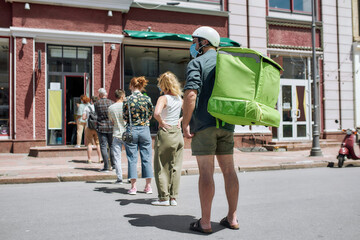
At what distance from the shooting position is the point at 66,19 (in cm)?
1245

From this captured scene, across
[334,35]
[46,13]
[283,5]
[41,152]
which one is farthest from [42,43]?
[334,35]

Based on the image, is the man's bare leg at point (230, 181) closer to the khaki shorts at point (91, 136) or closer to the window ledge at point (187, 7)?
the khaki shorts at point (91, 136)

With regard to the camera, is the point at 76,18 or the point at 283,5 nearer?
the point at 76,18

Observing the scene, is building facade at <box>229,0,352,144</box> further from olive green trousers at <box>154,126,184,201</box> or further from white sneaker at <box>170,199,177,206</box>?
white sneaker at <box>170,199,177,206</box>

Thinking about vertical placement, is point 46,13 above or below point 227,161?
above

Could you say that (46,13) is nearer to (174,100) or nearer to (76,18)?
(76,18)

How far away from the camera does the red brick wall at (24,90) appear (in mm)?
11922

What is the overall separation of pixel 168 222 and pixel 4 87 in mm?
10116

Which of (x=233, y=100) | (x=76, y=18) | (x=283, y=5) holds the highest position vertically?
(x=283, y=5)

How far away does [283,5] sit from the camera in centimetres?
1577

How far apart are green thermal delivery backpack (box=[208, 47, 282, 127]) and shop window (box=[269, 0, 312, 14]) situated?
43.2 ft

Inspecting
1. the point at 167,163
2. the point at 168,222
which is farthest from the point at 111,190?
the point at 168,222

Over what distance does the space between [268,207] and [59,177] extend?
4489 millimetres

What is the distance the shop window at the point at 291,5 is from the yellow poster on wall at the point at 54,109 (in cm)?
951
